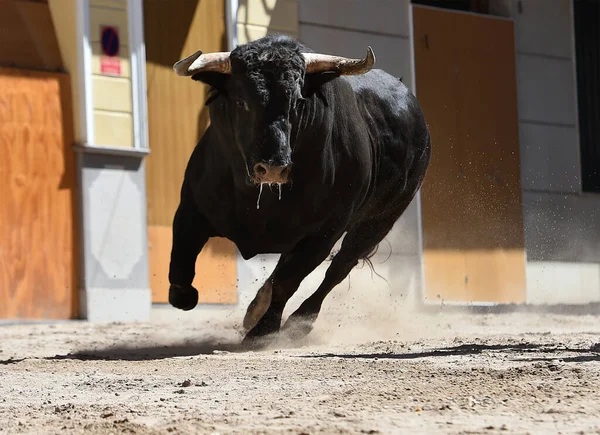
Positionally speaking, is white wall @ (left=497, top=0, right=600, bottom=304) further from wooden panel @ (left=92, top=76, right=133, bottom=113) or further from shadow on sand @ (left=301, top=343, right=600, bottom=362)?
shadow on sand @ (left=301, top=343, right=600, bottom=362)

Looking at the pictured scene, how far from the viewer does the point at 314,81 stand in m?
8.47

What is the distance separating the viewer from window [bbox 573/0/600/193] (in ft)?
58.7

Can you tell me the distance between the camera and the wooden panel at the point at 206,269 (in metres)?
13.3

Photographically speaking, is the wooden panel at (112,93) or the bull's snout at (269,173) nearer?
the bull's snout at (269,173)

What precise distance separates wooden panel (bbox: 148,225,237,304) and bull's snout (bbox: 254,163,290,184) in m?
5.71

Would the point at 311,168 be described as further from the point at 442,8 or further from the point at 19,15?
the point at 442,8

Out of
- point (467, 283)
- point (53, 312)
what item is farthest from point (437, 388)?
point (467, 283)

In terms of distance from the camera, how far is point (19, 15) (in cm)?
1255

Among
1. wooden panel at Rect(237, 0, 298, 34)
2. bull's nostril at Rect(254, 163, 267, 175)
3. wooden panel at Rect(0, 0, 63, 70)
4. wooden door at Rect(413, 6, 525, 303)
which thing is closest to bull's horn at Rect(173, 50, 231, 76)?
bull's nostril at Rect(254, 163, 267, 175)

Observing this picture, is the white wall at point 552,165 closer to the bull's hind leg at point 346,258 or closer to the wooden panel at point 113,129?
the wooden panel at point 113,129

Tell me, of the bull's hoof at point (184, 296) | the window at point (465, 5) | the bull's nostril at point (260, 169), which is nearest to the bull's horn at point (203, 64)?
the bull's nostril at point (260, 169)

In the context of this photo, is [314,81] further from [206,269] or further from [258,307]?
[206,269]

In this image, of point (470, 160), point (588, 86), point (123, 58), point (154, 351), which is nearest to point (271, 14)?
point (123, 58)

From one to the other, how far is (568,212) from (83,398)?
40.7 ft
